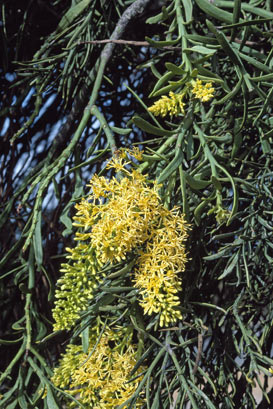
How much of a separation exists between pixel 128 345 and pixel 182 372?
0.08 meters

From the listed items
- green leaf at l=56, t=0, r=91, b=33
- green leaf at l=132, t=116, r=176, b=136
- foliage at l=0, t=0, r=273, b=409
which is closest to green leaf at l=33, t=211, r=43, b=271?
foliage at l=0, t=0, r=273, b=409

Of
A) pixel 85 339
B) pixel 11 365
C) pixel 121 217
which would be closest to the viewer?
pixel 121 217

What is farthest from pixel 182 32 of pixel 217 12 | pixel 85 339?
pixel 85 339

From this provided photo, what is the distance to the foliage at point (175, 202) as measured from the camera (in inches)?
24.3

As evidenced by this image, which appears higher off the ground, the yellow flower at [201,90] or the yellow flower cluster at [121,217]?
the yellow flower at [201,90]

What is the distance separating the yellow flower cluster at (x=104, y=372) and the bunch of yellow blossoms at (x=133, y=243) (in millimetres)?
109

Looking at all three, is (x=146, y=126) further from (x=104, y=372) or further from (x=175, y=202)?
(x=104, y=372)

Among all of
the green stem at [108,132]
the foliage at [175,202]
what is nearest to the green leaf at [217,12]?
the foliage at [175,202]

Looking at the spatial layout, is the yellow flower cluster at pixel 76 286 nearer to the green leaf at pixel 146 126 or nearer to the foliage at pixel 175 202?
the foliage at pixel 175 202

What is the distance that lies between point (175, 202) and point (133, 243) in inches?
5.8

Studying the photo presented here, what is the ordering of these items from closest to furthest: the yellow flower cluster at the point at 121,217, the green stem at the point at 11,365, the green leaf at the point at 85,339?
the yellow flower cluster at the point at 121,217
the green leaf at the point at 85,339
the green stem at the point at 11,365

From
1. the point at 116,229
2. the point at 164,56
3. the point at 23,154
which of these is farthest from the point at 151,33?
the point at 116,229

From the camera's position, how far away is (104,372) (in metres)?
0.71

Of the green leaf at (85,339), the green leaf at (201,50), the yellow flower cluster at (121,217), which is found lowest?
the green leaf at (85,339)
